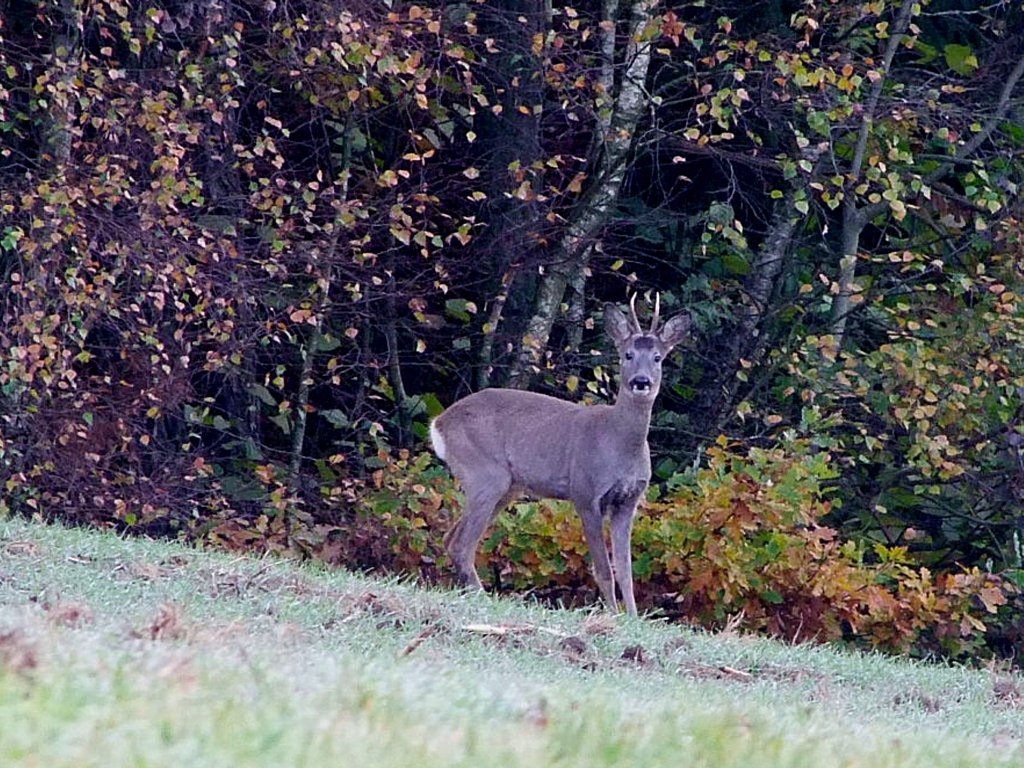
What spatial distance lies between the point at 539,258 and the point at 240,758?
10.7 meters

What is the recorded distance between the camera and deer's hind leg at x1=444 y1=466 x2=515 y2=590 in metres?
10.4

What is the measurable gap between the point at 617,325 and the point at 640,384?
543 millimetres

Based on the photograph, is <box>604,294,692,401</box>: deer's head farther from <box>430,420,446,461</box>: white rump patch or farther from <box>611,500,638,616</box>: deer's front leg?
<box>430,420,446,461</box>: white rump patch

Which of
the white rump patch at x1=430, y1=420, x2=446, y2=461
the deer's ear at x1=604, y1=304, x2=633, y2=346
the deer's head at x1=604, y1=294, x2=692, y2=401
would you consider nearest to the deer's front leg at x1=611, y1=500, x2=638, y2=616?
the deer's head at x1=604, y1=294, x2=692, y2=401

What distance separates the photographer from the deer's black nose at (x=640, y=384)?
998 cm

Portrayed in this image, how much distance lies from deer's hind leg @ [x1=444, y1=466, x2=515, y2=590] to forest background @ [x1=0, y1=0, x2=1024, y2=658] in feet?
2.90

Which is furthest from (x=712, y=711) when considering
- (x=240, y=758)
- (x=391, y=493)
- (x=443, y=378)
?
(x=443, y=378)

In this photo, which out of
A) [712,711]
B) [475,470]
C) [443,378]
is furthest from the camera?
[443,378]

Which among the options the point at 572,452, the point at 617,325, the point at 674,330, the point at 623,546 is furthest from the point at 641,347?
the point at 623,546

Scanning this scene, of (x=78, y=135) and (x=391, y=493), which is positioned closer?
(x=78, y=135)

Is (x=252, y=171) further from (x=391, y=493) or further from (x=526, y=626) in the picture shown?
(x=526, y=626)

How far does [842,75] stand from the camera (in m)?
12.7

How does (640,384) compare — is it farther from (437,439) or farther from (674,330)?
(437,439)

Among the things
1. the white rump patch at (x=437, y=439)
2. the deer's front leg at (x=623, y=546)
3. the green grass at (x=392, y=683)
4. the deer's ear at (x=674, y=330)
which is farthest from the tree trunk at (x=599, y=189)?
the green grass at (x=392, y=683)
